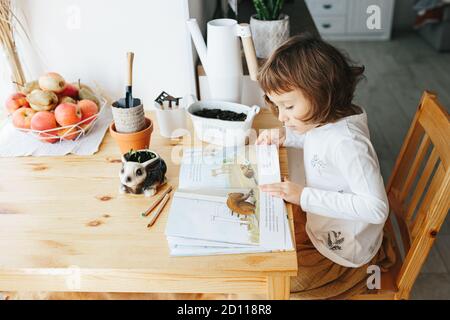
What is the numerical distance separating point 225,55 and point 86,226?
60cm

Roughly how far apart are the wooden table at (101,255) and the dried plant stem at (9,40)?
0.47 m

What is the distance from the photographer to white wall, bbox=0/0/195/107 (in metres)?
1.27

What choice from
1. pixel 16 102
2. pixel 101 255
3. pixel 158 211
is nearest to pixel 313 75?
pixel 158 211

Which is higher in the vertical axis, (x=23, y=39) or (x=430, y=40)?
(x=23, y=39)

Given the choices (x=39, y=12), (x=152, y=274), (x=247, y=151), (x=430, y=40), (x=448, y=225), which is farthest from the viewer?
(x=430, y=40)

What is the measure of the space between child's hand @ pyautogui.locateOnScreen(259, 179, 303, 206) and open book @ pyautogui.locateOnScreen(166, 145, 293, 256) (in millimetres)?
12

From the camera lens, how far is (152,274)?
0.80m

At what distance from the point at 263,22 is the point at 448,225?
1226 mm

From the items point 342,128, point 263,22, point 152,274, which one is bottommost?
point 152,274

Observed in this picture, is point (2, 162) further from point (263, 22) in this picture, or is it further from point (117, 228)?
point (263, 22)

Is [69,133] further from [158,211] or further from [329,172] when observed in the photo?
[329,172]

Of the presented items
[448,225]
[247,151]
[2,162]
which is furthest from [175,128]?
[448,225]

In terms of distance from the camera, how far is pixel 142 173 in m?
0.96

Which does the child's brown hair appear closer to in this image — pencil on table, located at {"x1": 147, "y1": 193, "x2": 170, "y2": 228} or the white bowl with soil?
the white bowl with soil
